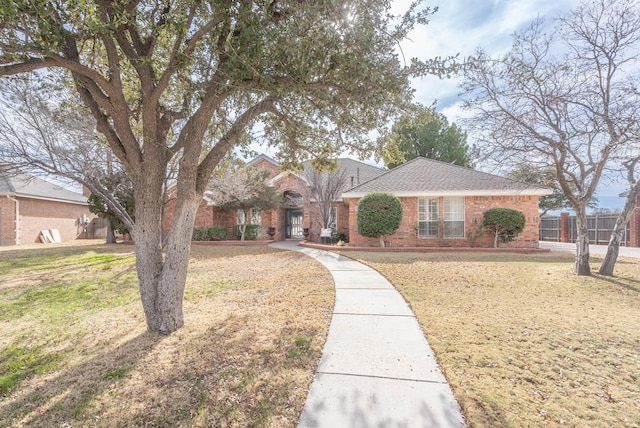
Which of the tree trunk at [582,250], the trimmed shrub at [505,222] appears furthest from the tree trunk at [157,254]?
the trimmed shrub at [505,222]

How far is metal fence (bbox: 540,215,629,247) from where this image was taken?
16.3 m

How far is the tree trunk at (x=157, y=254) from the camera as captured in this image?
412 cm

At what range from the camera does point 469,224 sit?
14.3m

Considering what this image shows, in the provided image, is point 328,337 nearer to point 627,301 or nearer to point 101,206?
point 627,301

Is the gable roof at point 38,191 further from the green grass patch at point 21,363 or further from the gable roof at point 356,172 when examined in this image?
the green grass patch at point 21,363

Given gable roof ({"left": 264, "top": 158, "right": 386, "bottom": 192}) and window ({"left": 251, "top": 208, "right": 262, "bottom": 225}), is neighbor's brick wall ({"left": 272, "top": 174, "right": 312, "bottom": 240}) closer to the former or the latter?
gable roof ({"left": 264, "top": 158, "right": 386, "bottom": 192})

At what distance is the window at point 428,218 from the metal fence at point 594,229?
9.87 meters

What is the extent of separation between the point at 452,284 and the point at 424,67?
5.13m

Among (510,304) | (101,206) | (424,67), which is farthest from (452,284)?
(101,206)

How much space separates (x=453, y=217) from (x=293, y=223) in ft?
39.4

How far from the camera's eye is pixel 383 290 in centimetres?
649

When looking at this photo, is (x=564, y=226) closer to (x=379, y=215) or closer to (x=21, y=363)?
(x=379, y=215)

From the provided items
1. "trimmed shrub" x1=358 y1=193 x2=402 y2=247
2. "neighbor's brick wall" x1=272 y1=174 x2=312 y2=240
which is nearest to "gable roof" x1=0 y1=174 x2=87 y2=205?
"neighbor's brick wall" x1=272 y1=174 x2=312 y2=240

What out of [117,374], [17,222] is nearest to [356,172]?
[117,374]
